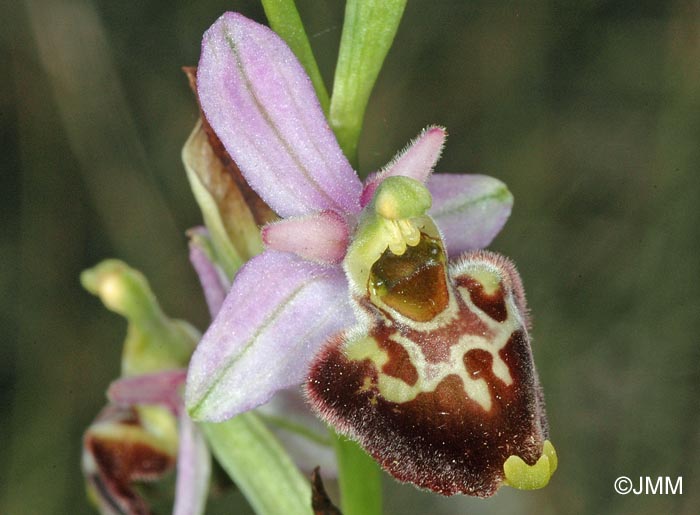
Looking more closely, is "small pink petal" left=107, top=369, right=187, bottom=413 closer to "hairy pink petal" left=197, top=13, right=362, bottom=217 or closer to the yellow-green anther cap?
"hairy pink petal" left=197, top=13, right=362, bottom=217

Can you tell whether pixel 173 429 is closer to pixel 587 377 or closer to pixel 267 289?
pixel 267 289

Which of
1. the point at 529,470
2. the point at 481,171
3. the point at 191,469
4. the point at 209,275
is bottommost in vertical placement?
the point at 481,171

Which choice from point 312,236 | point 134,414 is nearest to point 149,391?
point 134,414

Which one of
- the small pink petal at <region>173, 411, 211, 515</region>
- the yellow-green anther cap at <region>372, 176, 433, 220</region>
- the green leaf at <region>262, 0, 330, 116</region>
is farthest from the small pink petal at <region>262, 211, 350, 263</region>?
the small pink petal at <region>173, 411, 211, 515</region>

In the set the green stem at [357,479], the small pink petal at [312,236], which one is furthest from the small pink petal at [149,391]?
the small pink petal at [312,236]

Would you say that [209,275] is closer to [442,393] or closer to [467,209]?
[467,209]

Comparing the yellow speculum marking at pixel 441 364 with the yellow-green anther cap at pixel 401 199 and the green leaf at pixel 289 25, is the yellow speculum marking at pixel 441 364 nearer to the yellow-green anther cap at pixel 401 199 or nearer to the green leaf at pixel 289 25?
the yellow-green anther cap at pixel 401 199

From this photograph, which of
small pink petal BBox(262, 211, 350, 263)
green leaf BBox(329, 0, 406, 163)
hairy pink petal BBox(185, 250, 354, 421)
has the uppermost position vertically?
green leaf BBox(329, 0, 406, 163)
